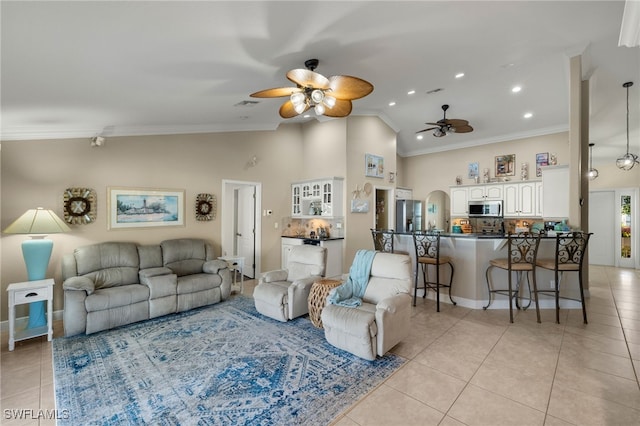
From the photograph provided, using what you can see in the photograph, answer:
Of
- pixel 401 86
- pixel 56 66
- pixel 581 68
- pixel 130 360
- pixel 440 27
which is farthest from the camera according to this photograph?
pixel 401 86

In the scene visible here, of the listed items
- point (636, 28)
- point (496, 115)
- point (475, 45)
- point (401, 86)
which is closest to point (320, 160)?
point (401, 86)

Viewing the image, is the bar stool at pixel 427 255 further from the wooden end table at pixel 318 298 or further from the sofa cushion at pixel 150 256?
the sofa cushion at pixel 150 256

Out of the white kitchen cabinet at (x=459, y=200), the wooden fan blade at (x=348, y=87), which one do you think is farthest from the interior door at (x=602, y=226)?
the wooden fan blade at (x=348, y=87)

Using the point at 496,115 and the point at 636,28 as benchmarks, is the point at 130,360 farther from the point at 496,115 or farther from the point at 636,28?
the point at 496,115

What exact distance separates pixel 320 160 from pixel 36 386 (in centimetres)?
544

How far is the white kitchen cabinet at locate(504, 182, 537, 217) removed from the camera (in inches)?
258

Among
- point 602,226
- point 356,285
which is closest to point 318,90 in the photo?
point 356,285

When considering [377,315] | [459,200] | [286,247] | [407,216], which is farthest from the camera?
[459,200]

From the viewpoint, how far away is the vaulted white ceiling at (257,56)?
2092mm

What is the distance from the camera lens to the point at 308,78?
2.76 metres

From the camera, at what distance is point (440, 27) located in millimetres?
3104

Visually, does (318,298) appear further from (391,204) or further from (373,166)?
(391,204)

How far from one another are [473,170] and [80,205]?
834cm

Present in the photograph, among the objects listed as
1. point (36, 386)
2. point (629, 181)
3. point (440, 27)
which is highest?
point (440, 27)
